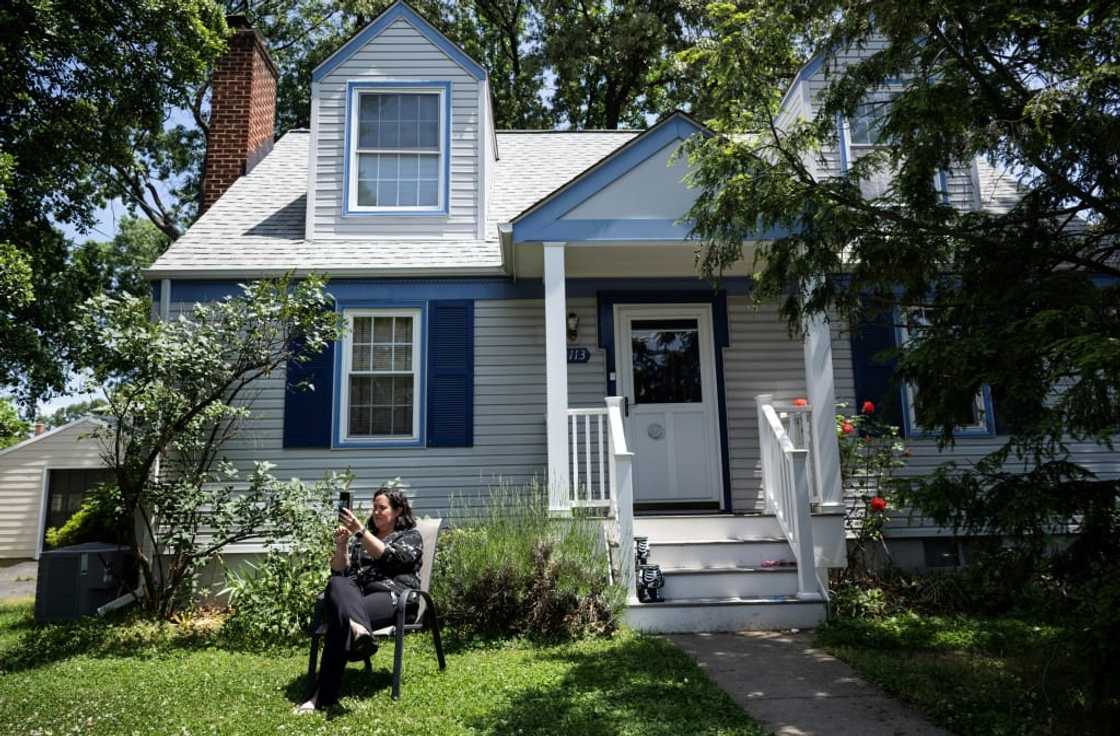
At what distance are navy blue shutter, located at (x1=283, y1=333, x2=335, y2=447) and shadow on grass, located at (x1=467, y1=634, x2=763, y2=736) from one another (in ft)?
13.4

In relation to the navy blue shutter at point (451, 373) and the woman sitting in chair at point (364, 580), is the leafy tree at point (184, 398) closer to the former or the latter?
the navy blue shutter at point (451, 373)

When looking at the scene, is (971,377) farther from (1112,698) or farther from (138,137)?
(138,137)

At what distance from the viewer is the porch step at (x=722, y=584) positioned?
6.42 meters

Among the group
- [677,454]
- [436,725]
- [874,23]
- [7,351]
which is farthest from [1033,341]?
[7,351]

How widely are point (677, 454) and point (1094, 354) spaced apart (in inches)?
216

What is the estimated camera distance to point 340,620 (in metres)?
4.29

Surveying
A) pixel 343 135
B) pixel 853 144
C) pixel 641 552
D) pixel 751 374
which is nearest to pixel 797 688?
pixel 641 552

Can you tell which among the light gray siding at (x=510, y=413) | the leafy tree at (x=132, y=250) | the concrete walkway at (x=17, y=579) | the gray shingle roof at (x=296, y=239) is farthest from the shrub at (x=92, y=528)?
the leafy tree at (x=132, y=250)

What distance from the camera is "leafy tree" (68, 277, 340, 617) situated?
21.7 feet

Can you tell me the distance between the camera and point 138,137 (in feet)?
51.4

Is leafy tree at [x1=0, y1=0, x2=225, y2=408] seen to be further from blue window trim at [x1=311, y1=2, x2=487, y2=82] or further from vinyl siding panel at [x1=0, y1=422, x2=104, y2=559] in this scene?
vinyl siding panel at [x1=0, y1=422, x2=104, y2=559]

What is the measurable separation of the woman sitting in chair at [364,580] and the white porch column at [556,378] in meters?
1.86

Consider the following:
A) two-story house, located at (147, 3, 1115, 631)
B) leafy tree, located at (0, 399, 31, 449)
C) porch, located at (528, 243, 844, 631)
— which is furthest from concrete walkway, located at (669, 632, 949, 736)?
leafy tree, located at (0, 399, 31, 449)

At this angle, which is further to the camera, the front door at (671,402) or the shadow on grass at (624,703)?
the front door at (671,402)
